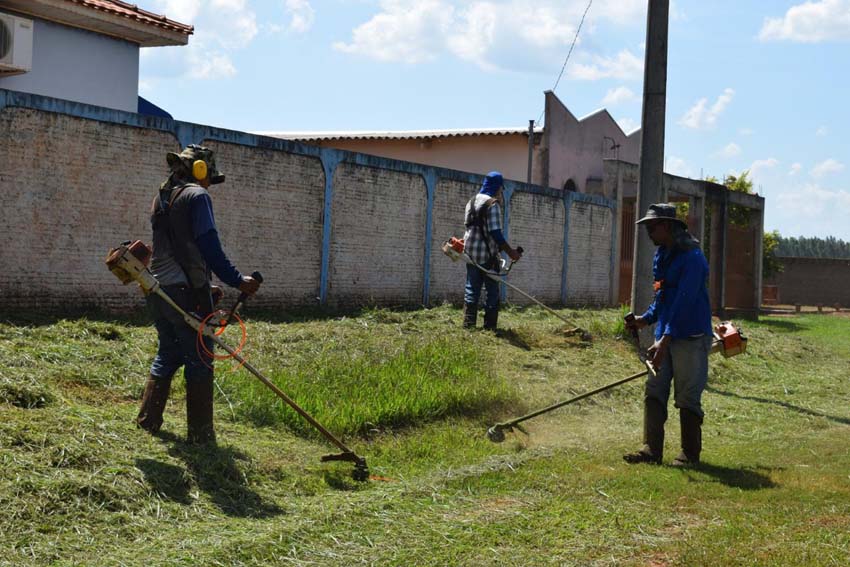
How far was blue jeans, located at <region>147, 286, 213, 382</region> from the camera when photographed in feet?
22.5

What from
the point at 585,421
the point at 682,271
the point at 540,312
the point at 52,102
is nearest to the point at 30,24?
the point at 52,102

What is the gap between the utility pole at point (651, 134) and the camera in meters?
12.8

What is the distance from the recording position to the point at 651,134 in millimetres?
12836

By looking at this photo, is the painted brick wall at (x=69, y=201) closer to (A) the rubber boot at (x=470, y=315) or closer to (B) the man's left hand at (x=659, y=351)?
(A) the rubber boot at (x=470, y=315)

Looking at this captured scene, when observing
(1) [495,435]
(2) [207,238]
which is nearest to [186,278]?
(2) [207,238]

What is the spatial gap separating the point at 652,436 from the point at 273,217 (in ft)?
26.0

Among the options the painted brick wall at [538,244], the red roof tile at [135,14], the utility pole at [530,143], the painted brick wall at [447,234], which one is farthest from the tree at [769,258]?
the red roof tile at [135,14]

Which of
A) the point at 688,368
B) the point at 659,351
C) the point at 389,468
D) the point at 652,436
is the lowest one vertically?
the point at 389,468

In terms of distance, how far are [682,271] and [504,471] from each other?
6.72 ft

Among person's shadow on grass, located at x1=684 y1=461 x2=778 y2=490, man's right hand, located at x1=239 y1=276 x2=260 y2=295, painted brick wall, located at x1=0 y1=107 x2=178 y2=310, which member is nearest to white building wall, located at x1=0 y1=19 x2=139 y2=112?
painted brick wall, located at x1=0 y1=107 x2=178 y2=310

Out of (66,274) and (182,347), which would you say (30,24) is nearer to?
(66,274)

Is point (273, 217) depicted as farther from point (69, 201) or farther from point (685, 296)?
point (685, 296)

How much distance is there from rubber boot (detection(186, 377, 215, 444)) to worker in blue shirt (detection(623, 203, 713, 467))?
128 inches

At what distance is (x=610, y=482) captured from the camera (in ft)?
23.4
